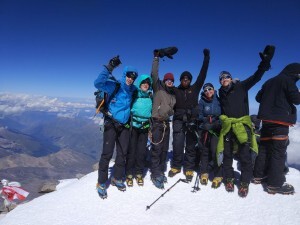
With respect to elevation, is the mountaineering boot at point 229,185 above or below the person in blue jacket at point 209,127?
below

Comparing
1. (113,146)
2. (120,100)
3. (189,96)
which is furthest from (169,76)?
(113,146)

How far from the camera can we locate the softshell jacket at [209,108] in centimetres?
891

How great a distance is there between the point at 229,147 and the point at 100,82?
5.23 m

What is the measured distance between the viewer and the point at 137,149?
914 cm

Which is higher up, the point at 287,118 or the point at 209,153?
the point at 287,118

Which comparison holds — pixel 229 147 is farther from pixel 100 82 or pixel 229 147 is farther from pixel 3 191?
pixel 3 191

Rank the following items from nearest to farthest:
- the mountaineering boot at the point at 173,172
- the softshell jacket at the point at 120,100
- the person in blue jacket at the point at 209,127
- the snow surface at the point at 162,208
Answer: the snow surface at the point at 162,208 → the softshell jacket at the point at 120,100 → the person in blue jacket at the point at 209,127 → the mountaineering boot at the point at 173,172

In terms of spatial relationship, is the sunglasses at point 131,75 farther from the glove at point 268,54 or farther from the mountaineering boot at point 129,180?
the glove at point 268,54

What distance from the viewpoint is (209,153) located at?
9.33 m

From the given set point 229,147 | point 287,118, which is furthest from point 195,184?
point 287,118

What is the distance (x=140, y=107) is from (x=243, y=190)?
4.74 meters

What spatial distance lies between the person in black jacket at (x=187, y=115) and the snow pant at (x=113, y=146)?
2.28 meters

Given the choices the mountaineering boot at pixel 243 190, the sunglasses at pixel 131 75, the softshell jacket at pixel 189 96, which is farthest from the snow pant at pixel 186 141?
the sunglasses at pixel 131 75

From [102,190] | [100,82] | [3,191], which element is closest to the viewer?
[100,82]
